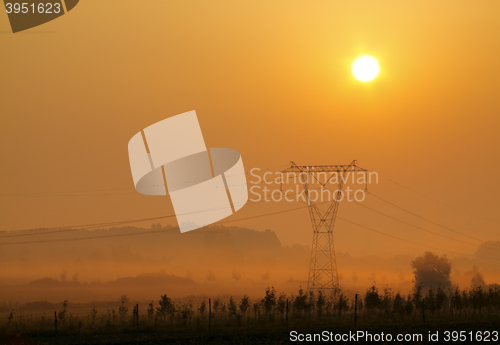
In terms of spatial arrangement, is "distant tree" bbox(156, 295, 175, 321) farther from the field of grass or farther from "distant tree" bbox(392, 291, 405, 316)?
"distant tree" bbox(392, 291, 405, 316)

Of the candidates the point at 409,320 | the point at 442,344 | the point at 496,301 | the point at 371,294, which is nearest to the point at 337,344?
the point at 442,344

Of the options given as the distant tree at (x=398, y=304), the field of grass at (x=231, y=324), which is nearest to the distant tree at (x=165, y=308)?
the field of grass at (x=231, y=324)

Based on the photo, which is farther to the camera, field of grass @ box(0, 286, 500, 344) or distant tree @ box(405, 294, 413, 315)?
distant tree @ box(405, 294, 413, 315)

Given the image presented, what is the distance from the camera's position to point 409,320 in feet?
219

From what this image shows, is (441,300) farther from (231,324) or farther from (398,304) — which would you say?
(231,324)

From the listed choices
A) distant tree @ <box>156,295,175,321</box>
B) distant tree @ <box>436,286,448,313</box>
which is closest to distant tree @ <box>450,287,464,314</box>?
distant tree @ <box>436,286,448,313</box>

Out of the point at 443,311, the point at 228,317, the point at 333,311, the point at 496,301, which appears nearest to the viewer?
the point at 228,317

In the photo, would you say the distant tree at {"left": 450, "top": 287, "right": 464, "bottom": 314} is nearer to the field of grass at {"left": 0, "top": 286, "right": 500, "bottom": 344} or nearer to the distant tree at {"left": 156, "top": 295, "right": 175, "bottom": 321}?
the field of grass at {"left": 0, "top": 286, "right": 500, "bottom": 344}

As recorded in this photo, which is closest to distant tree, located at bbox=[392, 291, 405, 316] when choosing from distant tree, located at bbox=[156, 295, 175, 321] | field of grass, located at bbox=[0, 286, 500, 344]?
field of grass, located at bbox=[0, 286, 500, 344]

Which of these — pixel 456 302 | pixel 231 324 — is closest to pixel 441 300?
pixel 456 302

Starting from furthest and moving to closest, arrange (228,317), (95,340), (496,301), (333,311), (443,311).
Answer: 1. (496,301)
2. (443,311)
3. (333,311)
4. (228,317)
5. (95,340)

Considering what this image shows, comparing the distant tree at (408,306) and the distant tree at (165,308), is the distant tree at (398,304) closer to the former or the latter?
the distant tree at (408,306)

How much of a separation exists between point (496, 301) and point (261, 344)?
2648 inches

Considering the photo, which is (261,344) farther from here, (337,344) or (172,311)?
(172,311)
